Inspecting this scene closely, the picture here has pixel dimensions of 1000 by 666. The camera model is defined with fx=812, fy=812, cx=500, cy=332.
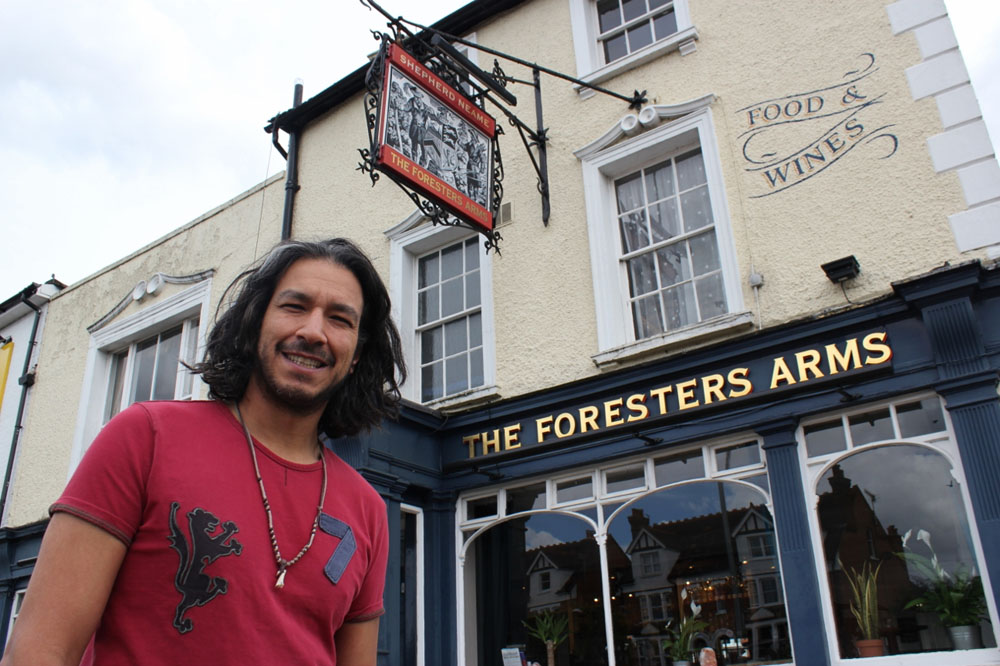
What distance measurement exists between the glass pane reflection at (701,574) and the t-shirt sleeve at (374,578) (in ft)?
14.8

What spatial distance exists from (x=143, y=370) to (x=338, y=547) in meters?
10.8

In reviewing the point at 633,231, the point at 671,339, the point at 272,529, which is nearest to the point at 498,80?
the point at 633,231

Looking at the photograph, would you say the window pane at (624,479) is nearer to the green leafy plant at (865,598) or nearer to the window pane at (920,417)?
the green leafy plant at (865,598)

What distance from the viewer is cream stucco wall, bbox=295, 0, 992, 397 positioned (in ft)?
20.4

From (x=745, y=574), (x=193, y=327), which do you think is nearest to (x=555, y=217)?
(x=745, y=574)

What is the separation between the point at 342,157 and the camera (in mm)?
10367

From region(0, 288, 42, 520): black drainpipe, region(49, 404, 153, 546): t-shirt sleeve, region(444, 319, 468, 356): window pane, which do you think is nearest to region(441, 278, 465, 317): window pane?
region(444, 319, 468, 356): window pane

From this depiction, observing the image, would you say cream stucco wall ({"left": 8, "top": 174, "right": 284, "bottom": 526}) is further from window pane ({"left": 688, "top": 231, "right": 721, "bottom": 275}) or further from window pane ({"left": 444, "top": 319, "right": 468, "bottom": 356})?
window pane ({"left": 688, "top": 231, "right": 721, "bottom": 275})

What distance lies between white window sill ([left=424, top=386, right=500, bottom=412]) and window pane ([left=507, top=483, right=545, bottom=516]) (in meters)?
0.91

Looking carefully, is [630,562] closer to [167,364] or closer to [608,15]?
[608,15]

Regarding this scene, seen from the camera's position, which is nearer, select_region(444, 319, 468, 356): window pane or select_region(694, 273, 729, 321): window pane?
select_region(694, 273, 729, 321): window pane

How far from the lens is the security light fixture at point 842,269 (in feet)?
19.9

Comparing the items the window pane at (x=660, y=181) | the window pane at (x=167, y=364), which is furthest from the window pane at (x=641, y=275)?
the window pane at (x=167, y=364)

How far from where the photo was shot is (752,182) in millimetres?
7000
